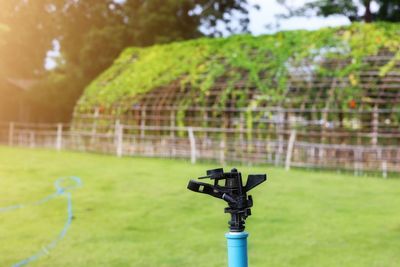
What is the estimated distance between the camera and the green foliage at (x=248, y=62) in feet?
60.2

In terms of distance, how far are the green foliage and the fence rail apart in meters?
1.10

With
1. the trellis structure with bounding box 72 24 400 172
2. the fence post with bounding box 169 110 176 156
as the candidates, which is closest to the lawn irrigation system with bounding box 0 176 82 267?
the trellis structure with bounding box 72 24 400 172

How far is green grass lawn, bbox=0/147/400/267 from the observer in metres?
5.89

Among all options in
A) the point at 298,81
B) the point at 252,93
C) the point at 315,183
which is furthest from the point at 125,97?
the point at 315,183

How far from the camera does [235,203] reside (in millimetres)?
3057

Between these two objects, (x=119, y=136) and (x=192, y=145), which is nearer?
(x=192, y=145)

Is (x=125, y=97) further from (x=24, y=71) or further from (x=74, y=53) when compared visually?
(x=24, y=71)

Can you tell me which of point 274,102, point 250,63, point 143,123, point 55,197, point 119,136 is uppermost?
point 250,63

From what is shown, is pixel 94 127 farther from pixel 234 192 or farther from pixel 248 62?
pixel 234 192

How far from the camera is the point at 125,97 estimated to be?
72.8 feet

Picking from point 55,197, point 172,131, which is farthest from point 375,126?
point 55,197

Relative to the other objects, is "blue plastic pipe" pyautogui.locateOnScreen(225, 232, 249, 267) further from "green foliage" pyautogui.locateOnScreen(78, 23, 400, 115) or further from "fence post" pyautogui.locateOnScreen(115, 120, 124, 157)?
"fence post" pyautogui.locateOnScreen(115, 120, 124, 157)

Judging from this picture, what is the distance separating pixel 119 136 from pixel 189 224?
12.8 meters

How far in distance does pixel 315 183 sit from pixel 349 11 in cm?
1544
